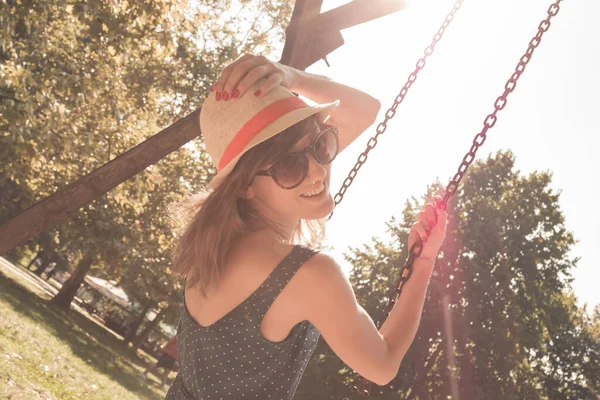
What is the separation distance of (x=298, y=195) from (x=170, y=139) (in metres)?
1.77

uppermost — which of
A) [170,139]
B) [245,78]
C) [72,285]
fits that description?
[72,285]

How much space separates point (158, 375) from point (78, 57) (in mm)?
20375

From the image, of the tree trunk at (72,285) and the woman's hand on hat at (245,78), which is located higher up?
the tree trunk at (72,285)

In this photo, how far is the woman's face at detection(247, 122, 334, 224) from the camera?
89.7 inches

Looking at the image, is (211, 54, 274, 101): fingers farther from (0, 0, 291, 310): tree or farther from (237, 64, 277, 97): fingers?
(0, 0, 291, 310): tree

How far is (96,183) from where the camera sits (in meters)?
3.95

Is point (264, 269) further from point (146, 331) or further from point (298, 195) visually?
point (146, 331)

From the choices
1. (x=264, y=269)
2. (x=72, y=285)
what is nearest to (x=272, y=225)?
(x=264, y=269)

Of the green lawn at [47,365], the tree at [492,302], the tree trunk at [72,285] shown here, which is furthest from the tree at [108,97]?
the tree at [492,302]

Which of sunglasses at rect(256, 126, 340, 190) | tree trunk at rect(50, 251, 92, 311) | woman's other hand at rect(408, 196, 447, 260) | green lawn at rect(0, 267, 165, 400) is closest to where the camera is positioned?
sunglasses at rect(256, 126, 340, 190)

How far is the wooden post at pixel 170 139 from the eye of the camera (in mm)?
3836

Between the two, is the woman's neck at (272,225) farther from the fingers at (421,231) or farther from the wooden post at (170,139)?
the wooden post at (170,139)

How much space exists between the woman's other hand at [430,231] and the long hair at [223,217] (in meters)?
0.68

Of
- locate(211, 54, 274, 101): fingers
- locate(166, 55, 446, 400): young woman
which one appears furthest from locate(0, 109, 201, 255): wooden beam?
locate(211, 54, 274, 101): fingers
